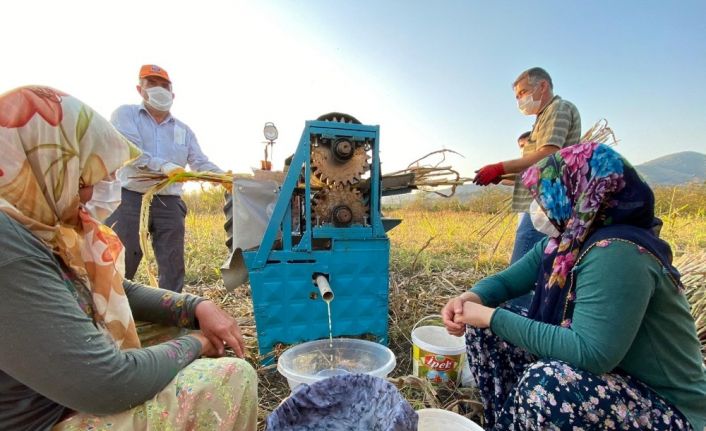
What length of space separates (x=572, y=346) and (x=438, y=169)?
1747 millimetres

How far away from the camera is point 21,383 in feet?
3.04

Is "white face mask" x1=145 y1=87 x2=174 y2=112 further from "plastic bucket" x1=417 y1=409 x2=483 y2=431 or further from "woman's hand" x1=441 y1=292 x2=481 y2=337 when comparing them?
"plastic bucket" x1=417 y1=409 x2=483 y2=431

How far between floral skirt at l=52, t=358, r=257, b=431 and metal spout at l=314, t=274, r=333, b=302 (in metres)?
1.06

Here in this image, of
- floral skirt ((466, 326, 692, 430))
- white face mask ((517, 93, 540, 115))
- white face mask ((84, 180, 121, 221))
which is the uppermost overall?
white face mask ((517, 93, 540, 115))

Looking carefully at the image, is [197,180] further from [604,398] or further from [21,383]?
[604,398]

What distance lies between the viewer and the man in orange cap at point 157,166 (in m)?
2.98

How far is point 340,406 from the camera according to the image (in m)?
1.17

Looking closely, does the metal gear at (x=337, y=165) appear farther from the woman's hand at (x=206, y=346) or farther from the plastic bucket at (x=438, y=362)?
the woman's hand at (x=206, y=346)

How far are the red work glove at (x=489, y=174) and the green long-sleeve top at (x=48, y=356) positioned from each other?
235 cm

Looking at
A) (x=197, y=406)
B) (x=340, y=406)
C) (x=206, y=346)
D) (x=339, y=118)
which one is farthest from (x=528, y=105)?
(x=197, y=406)

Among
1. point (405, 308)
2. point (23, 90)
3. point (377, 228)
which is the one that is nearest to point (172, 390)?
point (23, 90)

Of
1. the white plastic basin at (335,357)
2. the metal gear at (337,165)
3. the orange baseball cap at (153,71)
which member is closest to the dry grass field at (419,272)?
the white plastic basin at (335,357)

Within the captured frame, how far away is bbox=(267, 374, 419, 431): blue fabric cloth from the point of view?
107cm

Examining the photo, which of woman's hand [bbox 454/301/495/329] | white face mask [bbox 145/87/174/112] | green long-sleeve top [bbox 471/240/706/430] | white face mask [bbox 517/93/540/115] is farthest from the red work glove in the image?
white face mask [bbox 145/87/174/112]
